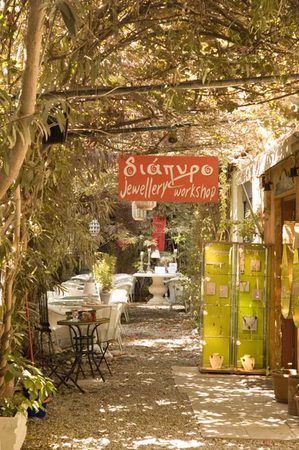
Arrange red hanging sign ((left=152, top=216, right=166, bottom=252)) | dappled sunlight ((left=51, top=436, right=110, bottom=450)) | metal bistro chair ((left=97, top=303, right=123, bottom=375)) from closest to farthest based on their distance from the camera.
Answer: dappled sunlight ((left=51, top=436, right=110, bottom=450)) < metal bistro chair ((left=97, top=303, right=123, bottom=375)) < red hanging sign ((left=152, top=216, right=166, bottom=252))

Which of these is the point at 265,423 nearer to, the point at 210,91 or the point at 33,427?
the point at 33,427

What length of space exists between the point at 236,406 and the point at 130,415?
1054 mm

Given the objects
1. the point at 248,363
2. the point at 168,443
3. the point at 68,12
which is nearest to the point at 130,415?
the point at 168,443

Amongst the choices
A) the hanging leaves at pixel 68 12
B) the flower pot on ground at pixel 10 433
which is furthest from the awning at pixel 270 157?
the hanging leaves at pixel 68 12

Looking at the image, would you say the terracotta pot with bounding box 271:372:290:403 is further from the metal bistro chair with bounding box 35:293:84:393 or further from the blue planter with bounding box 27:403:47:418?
the blue planter with bounding box 27:403:47:418

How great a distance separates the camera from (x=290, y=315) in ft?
22.3

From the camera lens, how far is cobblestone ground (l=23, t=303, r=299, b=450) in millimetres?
5277

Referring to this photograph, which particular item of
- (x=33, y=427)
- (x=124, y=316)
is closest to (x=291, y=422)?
(x=33, y=427)

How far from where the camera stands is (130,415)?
6.16 meters

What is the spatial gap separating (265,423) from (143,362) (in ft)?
11.0

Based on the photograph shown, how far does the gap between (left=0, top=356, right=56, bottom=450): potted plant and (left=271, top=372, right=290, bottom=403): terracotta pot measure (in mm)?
2415

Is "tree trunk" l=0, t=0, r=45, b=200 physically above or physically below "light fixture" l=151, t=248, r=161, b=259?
above

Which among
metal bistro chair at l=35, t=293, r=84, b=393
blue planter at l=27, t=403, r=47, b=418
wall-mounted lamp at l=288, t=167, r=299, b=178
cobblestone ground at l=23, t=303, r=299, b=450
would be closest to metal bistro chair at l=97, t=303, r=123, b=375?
cobblestone ground at l=23, t=303, r=299, b=450

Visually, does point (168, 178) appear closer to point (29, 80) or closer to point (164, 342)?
point (29, 80)
